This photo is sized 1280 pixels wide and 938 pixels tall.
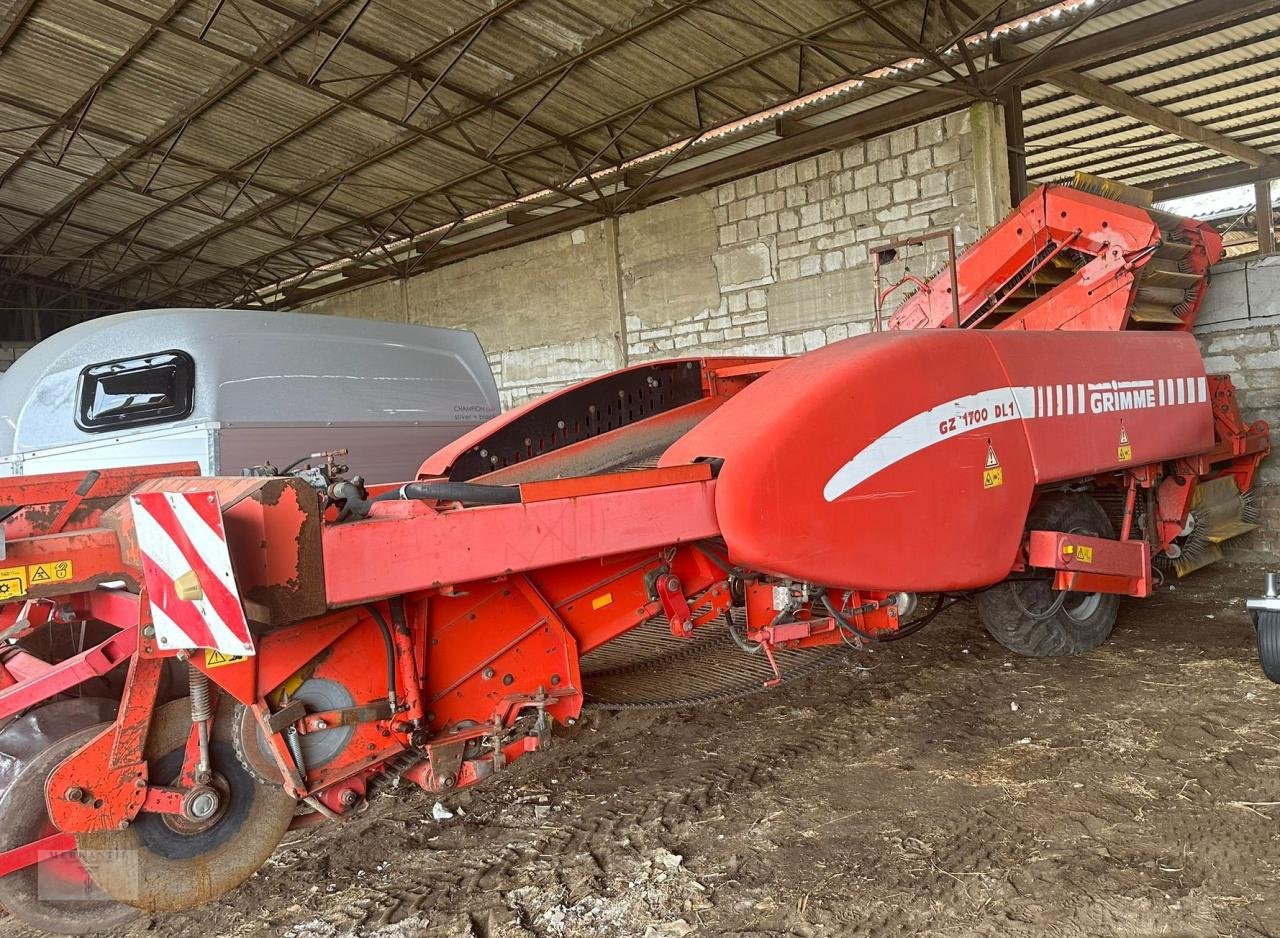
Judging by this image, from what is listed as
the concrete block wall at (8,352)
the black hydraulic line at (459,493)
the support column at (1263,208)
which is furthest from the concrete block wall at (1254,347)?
the concrete block wall at (8,352)

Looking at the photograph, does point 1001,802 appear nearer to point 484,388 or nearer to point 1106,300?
point 1106,300

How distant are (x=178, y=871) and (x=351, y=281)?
54.5 feet

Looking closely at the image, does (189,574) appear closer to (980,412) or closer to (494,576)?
(494,576)

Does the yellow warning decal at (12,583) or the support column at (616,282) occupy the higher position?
the support column at (616,282)

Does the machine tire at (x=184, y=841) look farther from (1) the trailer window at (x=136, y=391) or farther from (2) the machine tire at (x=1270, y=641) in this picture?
(2) the machine tire at (x=1270, y=641)

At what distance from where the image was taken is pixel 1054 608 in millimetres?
4285

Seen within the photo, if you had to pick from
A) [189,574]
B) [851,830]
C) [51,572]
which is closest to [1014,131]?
[851,830]

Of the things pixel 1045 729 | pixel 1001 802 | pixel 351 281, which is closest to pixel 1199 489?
pixel 1045 729

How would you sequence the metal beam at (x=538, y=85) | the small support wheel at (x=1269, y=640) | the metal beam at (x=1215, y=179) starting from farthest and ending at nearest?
1. the metal beam at (x=1215, y=179)
2. the metal beam at (x=538, y=85)
3. the small support wheel at (x=1269, y=640)

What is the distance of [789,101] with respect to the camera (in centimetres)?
914

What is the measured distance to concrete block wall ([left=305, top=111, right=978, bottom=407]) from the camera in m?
9.05

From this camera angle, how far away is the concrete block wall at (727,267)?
9047 mm

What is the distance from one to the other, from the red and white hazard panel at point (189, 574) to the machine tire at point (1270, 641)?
12.3ft

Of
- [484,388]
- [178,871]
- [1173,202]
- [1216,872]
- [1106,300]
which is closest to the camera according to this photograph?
[178,871]
